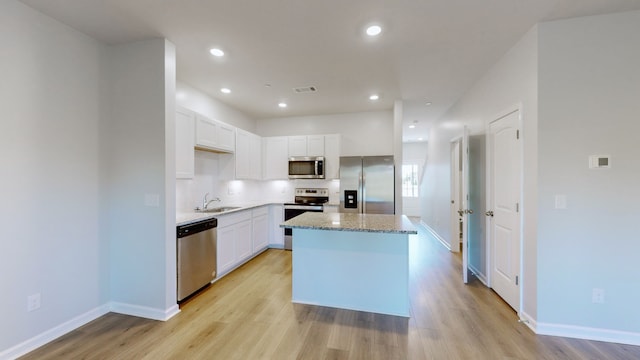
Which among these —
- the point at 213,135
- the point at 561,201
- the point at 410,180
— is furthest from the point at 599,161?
the point at 410,180

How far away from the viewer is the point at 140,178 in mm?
2570

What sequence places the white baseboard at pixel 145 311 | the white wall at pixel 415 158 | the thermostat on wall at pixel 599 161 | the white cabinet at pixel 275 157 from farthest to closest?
the white wall at pixel 415 158 < the white cabinet at pixel 275 157 < the white baseboard at pixel 145 311 < the thermostat on wall at pixel 599 161

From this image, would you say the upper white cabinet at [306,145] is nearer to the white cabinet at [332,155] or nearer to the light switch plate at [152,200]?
the white cabinet at [332,155]

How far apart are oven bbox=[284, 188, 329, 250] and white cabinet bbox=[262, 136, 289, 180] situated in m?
0.56

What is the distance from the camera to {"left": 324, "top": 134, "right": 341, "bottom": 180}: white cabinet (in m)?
4.91

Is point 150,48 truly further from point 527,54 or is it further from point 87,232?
point 527,54

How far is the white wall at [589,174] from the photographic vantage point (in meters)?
2.10

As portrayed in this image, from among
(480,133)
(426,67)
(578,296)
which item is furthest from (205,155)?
(578,296)

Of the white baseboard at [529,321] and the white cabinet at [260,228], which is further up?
the white cabinet at [260,228]

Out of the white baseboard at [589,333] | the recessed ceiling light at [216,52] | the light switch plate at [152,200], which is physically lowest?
the white baseboard at [589,333]

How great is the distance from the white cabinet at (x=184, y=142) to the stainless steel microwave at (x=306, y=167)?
208cm

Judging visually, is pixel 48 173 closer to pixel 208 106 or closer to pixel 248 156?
pixel 208 106

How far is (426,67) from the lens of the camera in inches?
123

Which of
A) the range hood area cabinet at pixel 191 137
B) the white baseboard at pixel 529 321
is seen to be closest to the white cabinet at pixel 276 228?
the range hood area cabinet at pixel 191 137
